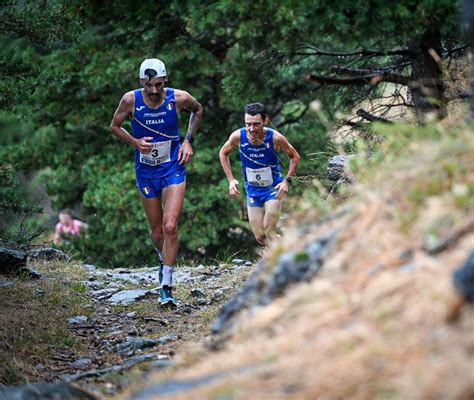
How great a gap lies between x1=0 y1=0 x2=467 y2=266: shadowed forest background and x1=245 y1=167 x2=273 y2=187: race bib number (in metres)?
0.68

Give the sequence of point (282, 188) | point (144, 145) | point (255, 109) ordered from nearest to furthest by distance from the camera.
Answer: point (144, 145), point (282, 188), point (255, 109)

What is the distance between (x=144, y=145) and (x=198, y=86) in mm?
8965

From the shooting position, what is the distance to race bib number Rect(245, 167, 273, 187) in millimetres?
11086

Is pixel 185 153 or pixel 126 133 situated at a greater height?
pixel 126 133

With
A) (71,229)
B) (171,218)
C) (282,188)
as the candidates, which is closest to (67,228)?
(71,229)

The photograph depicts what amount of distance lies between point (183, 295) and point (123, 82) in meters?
8.15

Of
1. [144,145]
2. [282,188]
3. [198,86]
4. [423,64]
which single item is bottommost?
[282,188]

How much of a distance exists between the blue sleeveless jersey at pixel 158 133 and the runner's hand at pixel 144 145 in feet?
0.17

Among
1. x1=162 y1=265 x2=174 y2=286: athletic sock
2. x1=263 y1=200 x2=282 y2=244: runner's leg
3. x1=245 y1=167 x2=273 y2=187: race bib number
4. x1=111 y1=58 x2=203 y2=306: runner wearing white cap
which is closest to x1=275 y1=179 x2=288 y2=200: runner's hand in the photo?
x1=263 y1=200 x2=282 y2=244: runner's leg

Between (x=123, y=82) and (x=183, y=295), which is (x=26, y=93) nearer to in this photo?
(x=183, y=295)

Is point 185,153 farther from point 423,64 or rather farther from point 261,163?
point 423,64

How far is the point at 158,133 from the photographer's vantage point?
978 cm

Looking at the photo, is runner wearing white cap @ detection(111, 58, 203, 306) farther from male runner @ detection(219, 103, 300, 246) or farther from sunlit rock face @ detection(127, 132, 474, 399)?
sunlit rock face @ detection(127, 132, 474, 399)

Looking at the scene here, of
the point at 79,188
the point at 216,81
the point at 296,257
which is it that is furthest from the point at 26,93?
the point at 79,188
